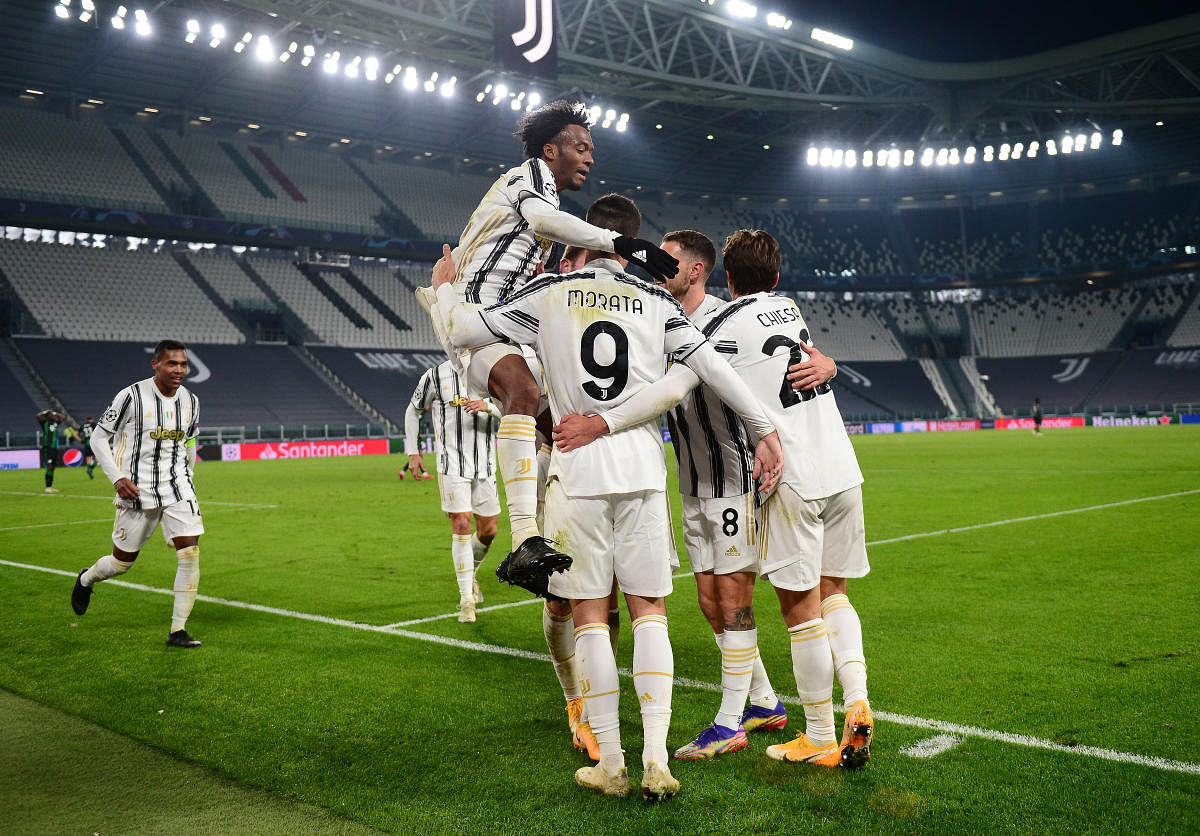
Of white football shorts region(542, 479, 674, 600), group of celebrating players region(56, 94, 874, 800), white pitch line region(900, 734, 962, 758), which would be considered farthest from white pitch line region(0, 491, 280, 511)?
white pitch line region(900, 734, 962, 758)

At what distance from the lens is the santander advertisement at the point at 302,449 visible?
3525 centimetres

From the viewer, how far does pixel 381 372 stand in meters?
46.8

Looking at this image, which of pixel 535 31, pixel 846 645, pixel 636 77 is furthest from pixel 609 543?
pixel 636 77

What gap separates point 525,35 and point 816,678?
22.8 m

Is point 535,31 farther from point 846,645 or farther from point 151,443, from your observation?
point 846,645

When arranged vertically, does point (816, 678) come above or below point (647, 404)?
below

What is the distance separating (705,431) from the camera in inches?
178

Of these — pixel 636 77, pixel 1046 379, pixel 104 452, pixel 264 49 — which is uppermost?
pixel 264 49

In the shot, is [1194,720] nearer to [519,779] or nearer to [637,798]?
[637,798]

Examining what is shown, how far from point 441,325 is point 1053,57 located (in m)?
48.1

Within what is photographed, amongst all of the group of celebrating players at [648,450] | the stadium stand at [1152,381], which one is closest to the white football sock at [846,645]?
the group of celebrating players at [648,450]

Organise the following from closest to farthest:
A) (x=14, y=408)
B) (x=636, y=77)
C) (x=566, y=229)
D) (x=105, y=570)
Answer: (x=566, y=229) → (x=105, y=570) → (x=14, y=408) → (x=636, y=77)

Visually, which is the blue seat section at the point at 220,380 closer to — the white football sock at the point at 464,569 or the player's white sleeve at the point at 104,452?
the player's white sleeve at the point at 104,452

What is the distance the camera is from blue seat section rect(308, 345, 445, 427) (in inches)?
1757
